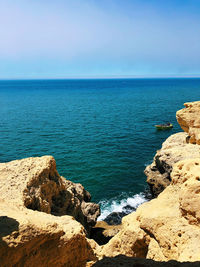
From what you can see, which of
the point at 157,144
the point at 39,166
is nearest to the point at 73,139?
the point at 157,144

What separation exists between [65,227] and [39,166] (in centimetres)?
602

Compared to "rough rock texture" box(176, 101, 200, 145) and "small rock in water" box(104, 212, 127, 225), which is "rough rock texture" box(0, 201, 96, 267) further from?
"rough rock texture" box(176, 101, 200, 145)

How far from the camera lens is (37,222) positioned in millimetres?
9367

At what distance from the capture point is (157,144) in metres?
48.6

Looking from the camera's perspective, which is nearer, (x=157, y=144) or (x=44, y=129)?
(x=157, y=144)

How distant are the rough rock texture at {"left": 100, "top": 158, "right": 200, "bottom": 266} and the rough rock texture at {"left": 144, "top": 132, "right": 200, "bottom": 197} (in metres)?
9.76

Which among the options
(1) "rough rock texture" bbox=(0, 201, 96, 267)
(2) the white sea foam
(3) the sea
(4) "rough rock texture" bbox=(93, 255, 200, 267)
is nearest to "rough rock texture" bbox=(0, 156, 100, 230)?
(1) "rough rock texture" bbox=(0, 201, 96, 267)

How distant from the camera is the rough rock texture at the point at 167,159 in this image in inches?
918

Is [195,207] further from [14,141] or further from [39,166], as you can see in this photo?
[14,141]

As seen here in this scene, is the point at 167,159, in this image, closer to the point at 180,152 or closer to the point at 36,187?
the point at 180,152

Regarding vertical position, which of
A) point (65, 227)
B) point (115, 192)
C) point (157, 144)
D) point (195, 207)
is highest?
point (195, 207)

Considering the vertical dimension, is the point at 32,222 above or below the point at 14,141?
above

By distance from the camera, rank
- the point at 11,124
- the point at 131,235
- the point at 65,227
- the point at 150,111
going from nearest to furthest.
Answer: the point at 65,227
the point at 131,235
the point at 11,124
the point at 150,111

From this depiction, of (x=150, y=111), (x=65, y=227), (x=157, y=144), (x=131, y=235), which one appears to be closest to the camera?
(x=65, y=227)
